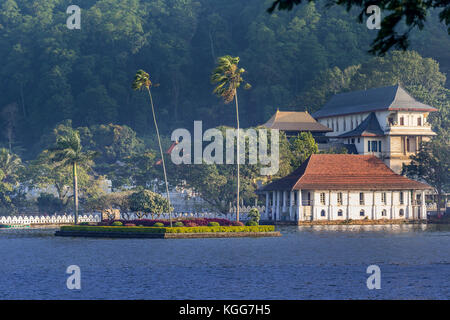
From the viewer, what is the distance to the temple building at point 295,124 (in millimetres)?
167750

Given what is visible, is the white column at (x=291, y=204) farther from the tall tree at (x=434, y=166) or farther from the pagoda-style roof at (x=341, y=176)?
the tall tree at (x=434, y=166)

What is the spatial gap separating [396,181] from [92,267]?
70785mm

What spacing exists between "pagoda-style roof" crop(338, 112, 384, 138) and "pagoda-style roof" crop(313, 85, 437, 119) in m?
1.99

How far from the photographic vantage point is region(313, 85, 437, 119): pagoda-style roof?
161 metres

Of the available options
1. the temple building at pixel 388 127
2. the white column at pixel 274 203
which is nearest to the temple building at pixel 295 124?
the temple building at pixel 388 127

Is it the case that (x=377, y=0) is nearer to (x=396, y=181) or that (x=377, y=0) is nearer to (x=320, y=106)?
(x=396, y=181)

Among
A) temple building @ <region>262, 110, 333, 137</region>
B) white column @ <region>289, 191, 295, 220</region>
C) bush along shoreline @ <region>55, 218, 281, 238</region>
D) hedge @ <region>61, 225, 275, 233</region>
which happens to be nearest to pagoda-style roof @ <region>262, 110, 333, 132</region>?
temple building @ <region>262, 110, 333, 137</region>

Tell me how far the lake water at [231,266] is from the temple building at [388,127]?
51968mm

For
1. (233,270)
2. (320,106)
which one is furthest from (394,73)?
(233,270)

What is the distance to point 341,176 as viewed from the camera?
127m

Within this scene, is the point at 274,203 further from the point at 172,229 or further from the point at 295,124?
the point at 295,124

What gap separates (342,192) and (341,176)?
2.28 meters

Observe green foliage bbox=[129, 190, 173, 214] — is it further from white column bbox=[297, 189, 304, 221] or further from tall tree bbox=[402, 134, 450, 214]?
tall tree bbox=[402, 134, 450, 214]

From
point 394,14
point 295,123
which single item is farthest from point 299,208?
point 394,14
